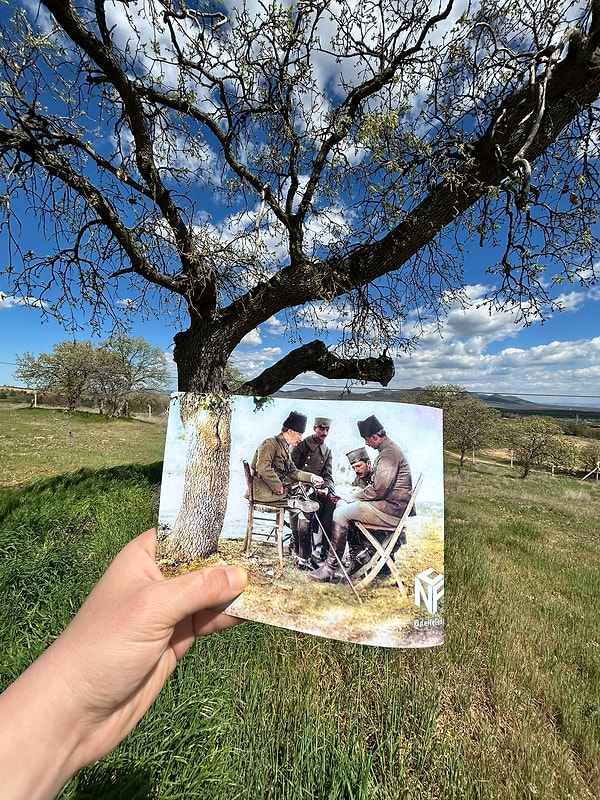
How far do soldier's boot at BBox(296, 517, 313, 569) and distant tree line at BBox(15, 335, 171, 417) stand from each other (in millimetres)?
30296

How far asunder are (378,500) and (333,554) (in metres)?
0.26

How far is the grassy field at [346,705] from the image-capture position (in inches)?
67.9

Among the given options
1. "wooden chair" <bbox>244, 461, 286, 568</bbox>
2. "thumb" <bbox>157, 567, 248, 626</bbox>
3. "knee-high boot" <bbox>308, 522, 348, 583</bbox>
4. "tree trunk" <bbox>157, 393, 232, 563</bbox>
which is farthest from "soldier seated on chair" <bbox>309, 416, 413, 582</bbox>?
"tree trunk" <bbox>157, 393, 232, 563</bbox>

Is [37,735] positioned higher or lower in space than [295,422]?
lower

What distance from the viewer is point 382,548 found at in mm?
1271

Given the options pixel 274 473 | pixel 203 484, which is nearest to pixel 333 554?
pixel 274 473

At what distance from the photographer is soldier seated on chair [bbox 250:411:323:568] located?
136 cm

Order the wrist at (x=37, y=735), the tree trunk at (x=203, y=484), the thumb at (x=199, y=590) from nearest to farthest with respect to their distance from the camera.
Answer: the wrist at (x=37, y=735), the thumb at (x=199, y=590), the tree trunk at (x=203, y=484)

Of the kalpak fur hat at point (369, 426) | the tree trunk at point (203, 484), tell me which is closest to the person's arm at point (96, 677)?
the tree trunk at point (203, 484)

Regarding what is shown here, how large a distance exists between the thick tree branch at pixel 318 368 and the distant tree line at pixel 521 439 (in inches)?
679

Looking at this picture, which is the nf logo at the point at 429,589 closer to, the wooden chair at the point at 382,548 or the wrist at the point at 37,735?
the wooden chair at the point at 382,548

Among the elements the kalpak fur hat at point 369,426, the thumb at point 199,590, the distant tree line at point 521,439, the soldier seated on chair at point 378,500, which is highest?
the kalpak fur hat at point 369,426

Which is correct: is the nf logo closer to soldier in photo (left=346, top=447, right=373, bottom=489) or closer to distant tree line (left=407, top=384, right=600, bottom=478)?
soldier in photo (left=346, top=447, right=373, bottom=489)

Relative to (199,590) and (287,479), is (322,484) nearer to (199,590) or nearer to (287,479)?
(287,479)
